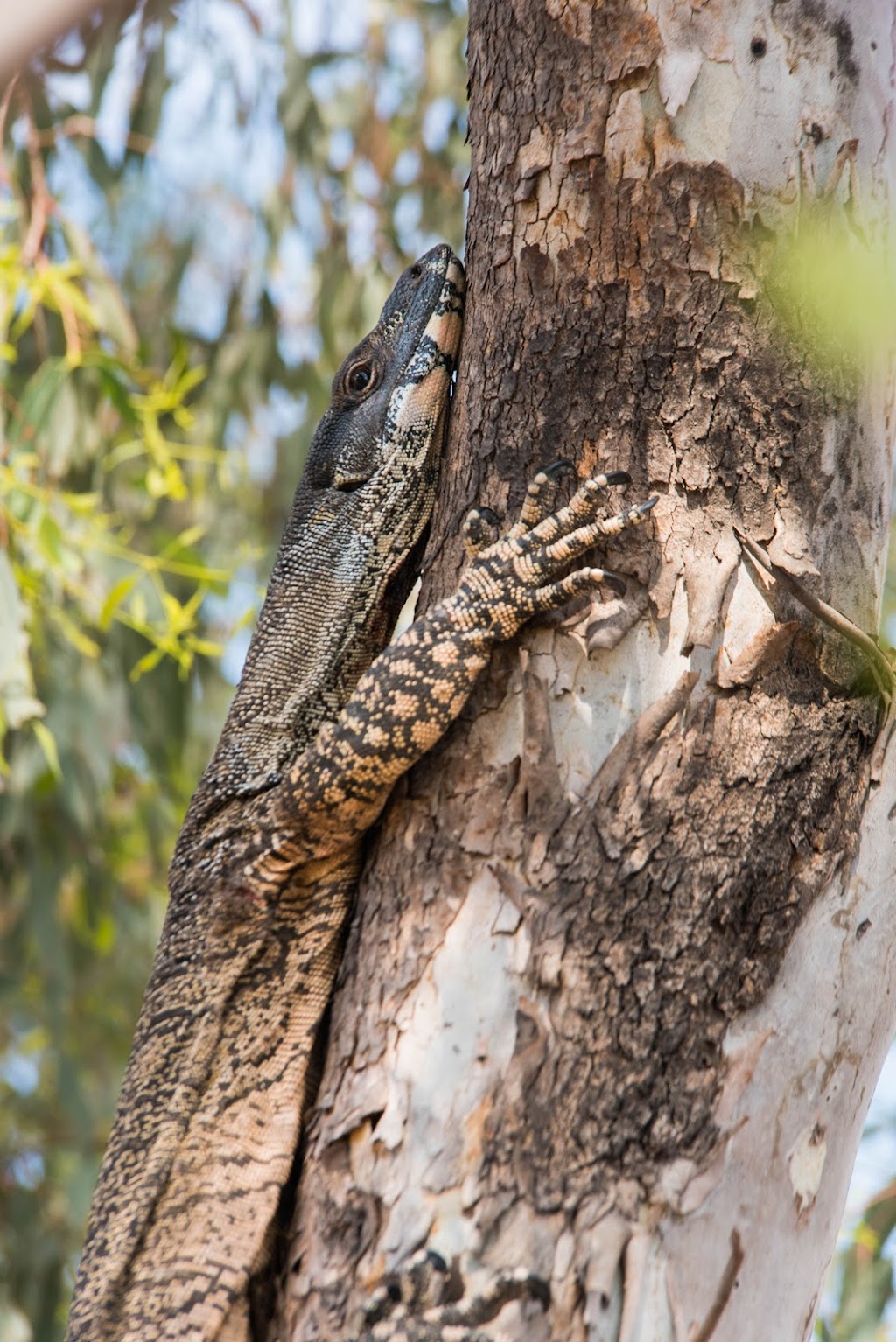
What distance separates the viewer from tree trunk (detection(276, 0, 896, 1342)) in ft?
7.04

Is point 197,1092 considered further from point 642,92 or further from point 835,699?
point 642,92

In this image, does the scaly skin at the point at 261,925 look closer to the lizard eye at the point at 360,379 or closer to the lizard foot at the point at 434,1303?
the lizard eye at the point at 360,379

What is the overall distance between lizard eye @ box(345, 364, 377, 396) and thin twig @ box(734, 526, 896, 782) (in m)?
1.37

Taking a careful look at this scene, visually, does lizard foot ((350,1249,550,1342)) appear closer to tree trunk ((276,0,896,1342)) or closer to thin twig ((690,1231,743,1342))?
tree trunk ((276,0,896,1342))

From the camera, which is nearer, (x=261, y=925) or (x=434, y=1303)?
(x=434, y=1303)

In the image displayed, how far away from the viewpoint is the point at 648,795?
7.50 ft

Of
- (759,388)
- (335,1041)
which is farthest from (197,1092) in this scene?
(759,388)

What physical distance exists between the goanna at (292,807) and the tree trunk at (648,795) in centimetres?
12

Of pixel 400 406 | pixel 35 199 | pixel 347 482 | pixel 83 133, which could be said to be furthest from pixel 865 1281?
pixel 83 133

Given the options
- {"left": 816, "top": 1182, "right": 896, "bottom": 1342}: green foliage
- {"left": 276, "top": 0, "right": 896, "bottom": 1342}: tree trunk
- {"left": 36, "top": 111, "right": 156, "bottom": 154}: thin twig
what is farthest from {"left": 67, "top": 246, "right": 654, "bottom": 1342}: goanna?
{"left": 36, "top": 111, "right": 156, "bottom": 154}: thin twig

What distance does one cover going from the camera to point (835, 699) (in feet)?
7.78

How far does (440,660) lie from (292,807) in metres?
0.54

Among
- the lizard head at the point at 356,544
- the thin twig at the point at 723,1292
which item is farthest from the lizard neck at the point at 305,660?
the thin twig at the point at 723,1292

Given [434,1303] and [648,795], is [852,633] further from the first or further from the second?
[434,1303]
